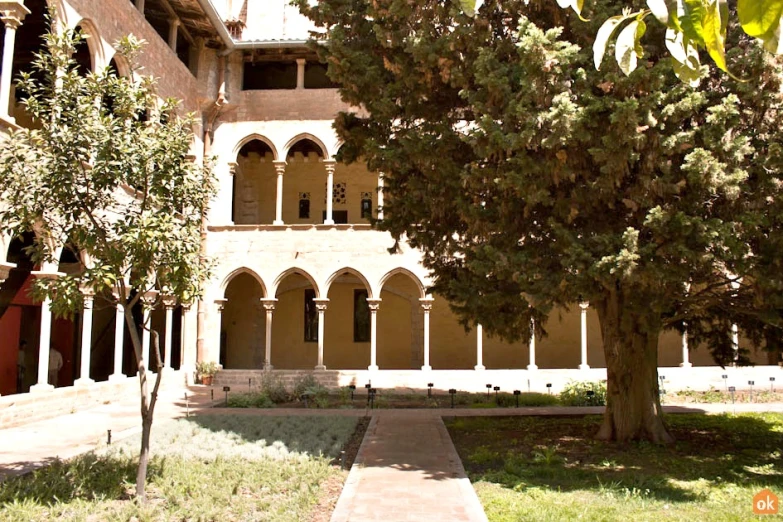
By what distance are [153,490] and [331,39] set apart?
21.3 feet

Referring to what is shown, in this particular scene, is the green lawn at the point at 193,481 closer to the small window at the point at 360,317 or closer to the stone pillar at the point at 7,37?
the stone pillar at the point at 7,37

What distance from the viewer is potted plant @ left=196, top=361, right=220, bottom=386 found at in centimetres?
2053

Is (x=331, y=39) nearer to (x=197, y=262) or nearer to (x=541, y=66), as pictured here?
(x=541, y=66)

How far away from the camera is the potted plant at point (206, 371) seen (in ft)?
67.4

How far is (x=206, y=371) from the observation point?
2058 centimetres

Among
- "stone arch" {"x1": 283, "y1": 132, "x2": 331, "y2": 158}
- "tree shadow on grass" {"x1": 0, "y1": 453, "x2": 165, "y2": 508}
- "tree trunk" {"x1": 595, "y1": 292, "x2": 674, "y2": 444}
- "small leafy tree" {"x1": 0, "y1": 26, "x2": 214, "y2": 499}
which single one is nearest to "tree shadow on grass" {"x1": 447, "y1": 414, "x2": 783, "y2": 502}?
"tree trunk" {"x1": 595, "y1": 292, "x2": 674, "y2": 444}

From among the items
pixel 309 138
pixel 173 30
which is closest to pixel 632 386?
pixel 309 138

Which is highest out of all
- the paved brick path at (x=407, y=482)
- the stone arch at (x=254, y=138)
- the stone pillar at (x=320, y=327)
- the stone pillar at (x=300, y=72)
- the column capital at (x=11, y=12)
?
the stone pillar at (x=300, y=72)

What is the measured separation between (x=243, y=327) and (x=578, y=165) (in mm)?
18534

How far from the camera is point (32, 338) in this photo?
19219 millimetres

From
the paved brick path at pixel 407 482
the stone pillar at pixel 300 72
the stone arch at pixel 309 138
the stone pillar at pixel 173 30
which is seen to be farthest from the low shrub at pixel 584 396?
the stone pillar at pixel 173 30

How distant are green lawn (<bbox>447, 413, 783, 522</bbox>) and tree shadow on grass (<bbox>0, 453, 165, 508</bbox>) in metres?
3.70

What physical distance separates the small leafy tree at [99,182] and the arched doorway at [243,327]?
58.6 ft

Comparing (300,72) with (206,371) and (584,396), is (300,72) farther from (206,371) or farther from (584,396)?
(584,396)
